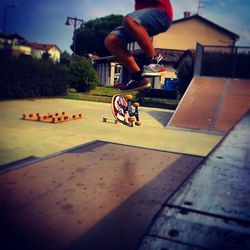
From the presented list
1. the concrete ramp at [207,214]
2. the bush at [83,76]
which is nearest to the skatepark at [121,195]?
the concrete ramp at [207,214]

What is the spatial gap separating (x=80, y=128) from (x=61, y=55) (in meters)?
6.65

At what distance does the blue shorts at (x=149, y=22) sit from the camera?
118 centimetres

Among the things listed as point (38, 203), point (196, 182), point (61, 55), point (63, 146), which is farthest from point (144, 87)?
point (63, 146)

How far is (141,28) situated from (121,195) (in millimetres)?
1749

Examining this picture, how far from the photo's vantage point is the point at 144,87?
1665 mm

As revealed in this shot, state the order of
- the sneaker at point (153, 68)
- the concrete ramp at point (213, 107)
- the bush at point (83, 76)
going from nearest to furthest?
the sneaker at point (153, 68) → the bush at point (83, 76) → the concrete ramp at point (213, 107)

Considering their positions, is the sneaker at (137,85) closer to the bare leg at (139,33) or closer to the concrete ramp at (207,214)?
the bare leg at (139,33)

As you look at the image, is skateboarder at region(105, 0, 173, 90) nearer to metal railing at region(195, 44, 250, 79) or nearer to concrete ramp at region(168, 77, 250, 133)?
metal railing at region(195, 44, 250, 79)

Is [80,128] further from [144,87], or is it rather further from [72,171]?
[144,87]

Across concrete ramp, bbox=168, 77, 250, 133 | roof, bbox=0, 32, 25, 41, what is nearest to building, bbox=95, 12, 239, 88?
roof, bbox=0, 32, 25, 41

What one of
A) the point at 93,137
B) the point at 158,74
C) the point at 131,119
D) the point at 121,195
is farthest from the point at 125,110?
the point at 93,137

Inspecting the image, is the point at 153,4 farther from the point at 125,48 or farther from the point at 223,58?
the point at 223,58

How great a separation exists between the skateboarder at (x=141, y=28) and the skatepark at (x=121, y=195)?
0.49 meters

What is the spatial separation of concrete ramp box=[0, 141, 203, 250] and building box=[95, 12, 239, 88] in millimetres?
643
